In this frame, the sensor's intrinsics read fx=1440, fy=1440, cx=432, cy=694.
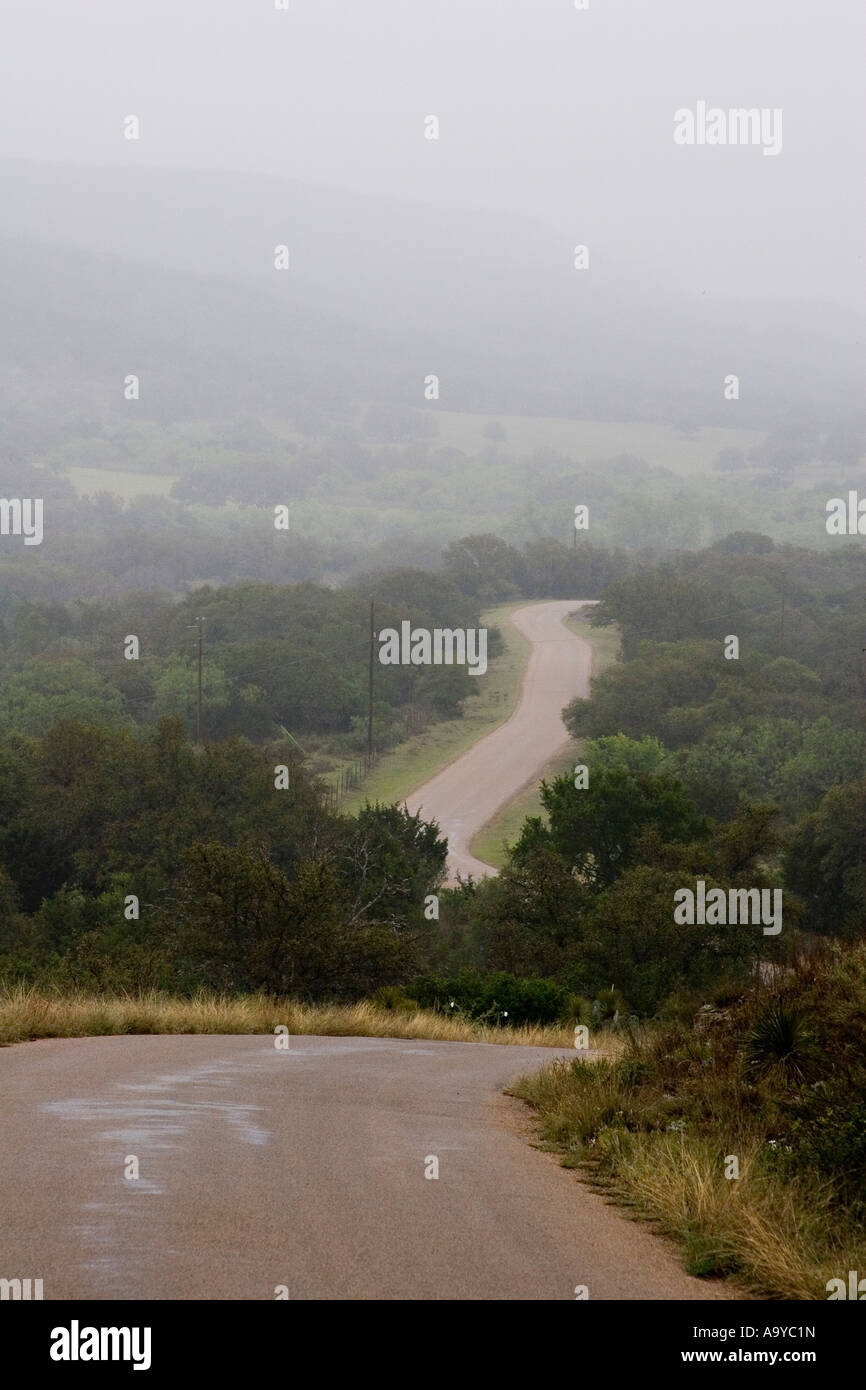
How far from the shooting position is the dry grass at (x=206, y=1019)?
1557cm

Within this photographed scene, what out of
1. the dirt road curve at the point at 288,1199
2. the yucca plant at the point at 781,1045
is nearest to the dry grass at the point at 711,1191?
the dirt road curve at the point at 288,1199

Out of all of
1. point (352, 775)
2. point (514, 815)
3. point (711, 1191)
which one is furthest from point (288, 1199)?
point (352, 775)

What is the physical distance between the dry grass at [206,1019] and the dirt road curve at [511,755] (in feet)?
139

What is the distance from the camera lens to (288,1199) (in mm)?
7219

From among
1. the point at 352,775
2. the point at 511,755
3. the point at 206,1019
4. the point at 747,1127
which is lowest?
the point at 206,1019

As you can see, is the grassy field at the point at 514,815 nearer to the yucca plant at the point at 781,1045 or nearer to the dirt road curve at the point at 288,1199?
the yucca plant at the point at 781,1045

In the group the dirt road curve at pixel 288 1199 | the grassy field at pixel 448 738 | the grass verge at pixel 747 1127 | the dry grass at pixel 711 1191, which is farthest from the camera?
the grassy field at pixel 448 738

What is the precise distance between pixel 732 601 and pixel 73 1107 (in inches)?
5047

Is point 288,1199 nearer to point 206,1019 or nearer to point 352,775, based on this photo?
point 206,1019

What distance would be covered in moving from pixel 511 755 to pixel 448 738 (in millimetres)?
8194
